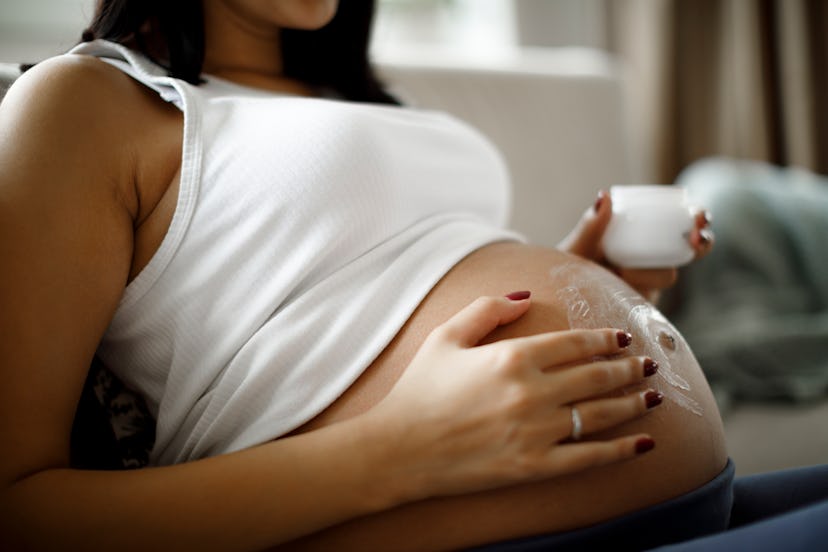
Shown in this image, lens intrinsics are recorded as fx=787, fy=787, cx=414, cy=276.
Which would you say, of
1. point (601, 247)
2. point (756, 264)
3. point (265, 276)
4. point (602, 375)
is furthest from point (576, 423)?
point (756, 264)

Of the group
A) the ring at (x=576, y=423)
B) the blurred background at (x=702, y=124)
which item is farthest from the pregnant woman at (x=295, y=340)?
the blurred background at (x=702, y=124)

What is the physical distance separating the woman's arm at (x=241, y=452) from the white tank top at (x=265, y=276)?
3.0 inches

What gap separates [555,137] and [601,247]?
828 millimetres

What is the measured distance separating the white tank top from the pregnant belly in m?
0.02

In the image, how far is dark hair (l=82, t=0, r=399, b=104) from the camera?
0.87 meters

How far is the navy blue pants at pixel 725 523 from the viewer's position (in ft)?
1.75

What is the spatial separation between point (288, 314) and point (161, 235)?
137mm

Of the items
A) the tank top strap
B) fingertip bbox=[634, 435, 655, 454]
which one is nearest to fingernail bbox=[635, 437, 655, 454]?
fingertip bbox=[634, 435, 655, 454]

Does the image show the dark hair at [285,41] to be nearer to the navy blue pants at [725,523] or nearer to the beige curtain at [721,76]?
the navy blue pants at [725,523]

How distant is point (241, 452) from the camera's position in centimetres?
63

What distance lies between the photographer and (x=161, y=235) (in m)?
0.72

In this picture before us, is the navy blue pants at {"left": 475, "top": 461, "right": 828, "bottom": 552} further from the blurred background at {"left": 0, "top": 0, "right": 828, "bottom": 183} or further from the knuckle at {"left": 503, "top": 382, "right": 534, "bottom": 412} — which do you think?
the blurred background at {"left": 0, "top": 0, "right": 828, "bottom": 183}

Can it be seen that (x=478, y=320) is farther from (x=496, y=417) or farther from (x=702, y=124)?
(x=702, y=124)

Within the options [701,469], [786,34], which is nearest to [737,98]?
[786,34]
